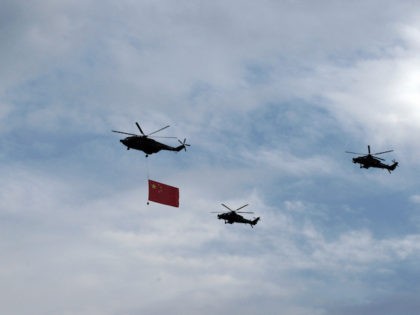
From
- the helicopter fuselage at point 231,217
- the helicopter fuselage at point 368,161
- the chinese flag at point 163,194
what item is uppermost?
the helicopter fuselage at point 368,161

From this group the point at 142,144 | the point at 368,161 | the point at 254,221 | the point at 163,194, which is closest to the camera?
the point at 163,194

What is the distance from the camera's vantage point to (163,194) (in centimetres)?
8844

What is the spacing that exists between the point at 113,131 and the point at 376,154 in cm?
5059

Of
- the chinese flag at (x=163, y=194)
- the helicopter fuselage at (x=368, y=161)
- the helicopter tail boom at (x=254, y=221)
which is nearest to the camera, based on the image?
the chinese flag at (x=163, y=194)

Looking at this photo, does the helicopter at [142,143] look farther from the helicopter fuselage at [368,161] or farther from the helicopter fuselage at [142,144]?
the helicopter fuselage at [368,161]

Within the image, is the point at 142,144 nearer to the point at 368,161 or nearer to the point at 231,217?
the point at 231,217

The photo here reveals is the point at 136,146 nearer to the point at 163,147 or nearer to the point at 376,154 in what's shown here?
the point at 163,147

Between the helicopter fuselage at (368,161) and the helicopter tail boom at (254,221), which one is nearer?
the helicopter fuselage at (368,161)

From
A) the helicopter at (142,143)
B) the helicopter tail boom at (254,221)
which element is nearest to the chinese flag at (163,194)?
the helicopter at (142,143)

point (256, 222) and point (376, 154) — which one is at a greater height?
point (376, 154)

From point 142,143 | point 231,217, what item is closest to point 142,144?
point 142,143

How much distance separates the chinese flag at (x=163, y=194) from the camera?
87.6m

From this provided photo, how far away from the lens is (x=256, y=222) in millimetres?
123438

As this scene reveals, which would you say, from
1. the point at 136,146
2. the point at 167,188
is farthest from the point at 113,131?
the point at 167,188
